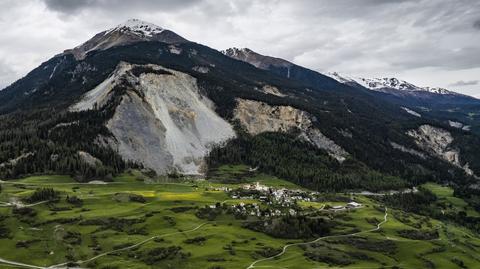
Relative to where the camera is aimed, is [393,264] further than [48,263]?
Yes

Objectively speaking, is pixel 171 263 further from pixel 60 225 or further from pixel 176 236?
pixel 60 225

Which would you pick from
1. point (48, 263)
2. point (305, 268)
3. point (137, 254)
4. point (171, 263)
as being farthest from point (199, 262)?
point (48, 263)

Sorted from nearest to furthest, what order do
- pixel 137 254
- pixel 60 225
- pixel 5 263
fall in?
pixel 5 263 → pixel 137 254 → pixel 60 225

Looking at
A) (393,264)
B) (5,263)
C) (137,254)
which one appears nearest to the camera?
(5,263)

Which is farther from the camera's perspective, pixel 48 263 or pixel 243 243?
pixel 243 243

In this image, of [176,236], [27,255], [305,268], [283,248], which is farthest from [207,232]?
[27,255]

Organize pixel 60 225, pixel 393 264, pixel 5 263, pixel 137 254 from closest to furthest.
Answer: pixel 5 263 → pixel 137 254 → pixel 393 264 → pixel 60 225

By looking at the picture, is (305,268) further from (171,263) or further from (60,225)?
(60,225)

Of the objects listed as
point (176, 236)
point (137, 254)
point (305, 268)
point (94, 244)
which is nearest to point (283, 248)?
point (305, 268)
